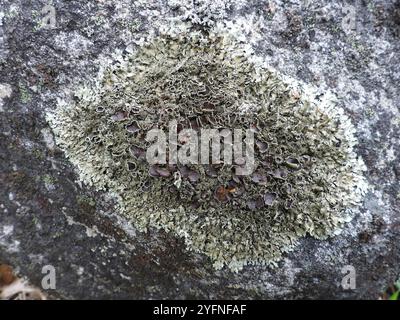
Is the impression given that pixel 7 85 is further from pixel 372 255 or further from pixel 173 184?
pixel 372 255

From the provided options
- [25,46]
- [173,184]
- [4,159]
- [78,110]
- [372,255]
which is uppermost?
[25,46]

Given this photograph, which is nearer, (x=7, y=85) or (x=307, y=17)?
(x=307, y=17)

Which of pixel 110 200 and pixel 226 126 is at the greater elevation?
pixel 226 126

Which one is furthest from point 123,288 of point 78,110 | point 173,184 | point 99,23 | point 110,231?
point 99,23

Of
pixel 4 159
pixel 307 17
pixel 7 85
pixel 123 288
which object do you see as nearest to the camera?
pixel 307 17
